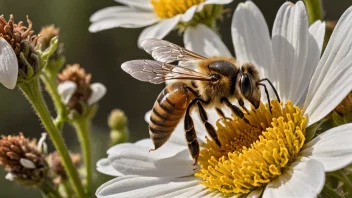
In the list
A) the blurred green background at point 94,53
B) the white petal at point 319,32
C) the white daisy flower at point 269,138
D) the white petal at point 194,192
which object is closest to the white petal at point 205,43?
the white daisy flower at point 269,138

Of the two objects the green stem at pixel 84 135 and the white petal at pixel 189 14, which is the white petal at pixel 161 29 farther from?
the green stem at pixel 84 135

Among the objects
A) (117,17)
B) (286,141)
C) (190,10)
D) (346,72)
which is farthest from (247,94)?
(117,17)

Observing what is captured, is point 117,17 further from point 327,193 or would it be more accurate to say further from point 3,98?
point 3,98

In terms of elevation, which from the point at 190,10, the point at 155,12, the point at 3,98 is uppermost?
the point at 3,98

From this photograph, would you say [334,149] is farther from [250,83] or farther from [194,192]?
[194,192]

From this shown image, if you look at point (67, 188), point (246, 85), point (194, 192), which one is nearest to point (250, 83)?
point (246, 85)

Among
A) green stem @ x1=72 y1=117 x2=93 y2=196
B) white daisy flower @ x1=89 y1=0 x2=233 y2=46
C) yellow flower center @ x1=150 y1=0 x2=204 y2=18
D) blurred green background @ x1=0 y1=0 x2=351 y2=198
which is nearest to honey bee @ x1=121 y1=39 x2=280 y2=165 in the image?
white daisy flower @ x1=89 y1=0 x2=233 y2=46
